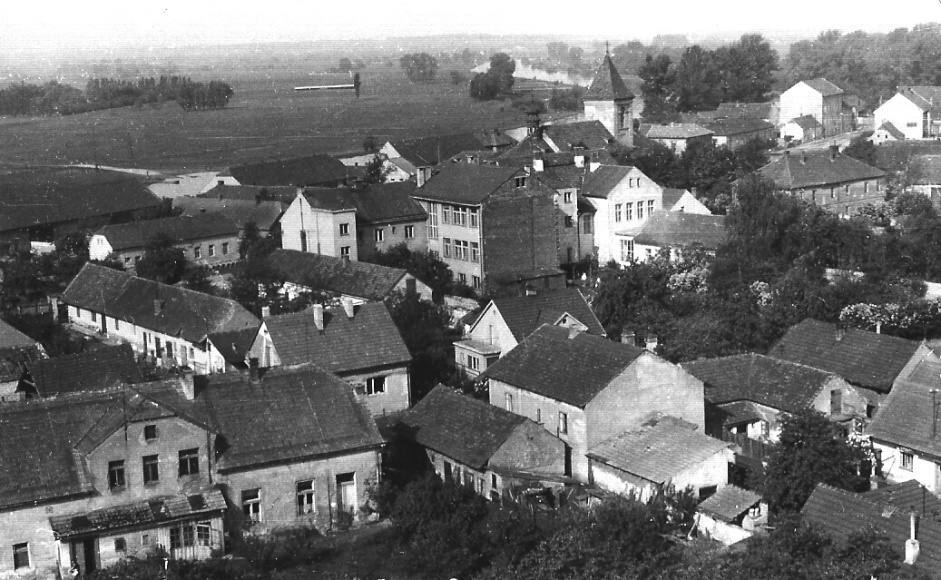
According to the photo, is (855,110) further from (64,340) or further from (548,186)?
(64,340)

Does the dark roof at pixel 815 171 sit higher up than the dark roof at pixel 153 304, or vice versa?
the dark roof at pixel 815 171

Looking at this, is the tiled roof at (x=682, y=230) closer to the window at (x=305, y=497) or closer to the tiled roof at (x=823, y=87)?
the window at (x=305, y=497)

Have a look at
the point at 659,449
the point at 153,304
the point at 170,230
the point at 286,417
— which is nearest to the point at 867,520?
the point at 659,449

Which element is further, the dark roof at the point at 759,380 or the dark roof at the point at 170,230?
the dark roof at the point at 170,230

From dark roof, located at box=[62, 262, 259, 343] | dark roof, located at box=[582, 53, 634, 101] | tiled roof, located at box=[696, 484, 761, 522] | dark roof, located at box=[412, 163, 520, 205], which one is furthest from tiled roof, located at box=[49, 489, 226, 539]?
dark roof, located at box=[582, 53, 634, 101]

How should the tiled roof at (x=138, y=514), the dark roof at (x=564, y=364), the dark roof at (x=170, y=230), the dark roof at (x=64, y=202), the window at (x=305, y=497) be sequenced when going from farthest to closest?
the dark roof at (x=64, y=202)
the dark roof at (x=170, y=230)
the dark roof at (x=564, y=364)
the window at (x=305, y=497)
the tiled roof at (x=138, y=514)

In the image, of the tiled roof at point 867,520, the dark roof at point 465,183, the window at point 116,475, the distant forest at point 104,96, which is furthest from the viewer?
the distant forest at point 104,96

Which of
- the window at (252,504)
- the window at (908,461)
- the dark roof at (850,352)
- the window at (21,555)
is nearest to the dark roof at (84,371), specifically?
the window at (252,504)
